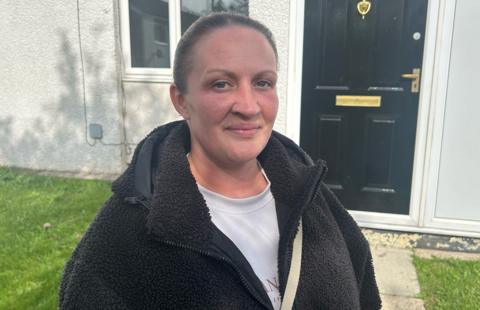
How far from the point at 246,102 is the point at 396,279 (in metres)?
2.74

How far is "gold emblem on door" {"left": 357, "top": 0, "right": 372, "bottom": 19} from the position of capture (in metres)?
3.92

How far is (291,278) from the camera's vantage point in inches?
55.6

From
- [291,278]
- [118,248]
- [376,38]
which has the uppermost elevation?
[376,38]

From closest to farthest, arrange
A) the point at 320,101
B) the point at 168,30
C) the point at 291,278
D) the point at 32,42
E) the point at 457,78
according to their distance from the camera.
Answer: the point at 291,278 < the point at 457,78 < the point at 320,101 < the point at 168,30 < the point at 32,42

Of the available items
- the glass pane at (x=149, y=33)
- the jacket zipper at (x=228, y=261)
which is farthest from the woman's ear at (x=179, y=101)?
the glass pane at (x=149, y=33)

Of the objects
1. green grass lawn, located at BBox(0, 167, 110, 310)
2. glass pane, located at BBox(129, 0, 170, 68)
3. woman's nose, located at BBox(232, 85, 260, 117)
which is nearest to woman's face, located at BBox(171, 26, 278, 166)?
woman's nose, located at BBox(232, 85, 260, 117)

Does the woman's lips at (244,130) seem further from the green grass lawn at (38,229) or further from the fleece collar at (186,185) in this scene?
the green grass lawn at (38,229)

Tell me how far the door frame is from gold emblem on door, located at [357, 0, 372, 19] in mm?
487

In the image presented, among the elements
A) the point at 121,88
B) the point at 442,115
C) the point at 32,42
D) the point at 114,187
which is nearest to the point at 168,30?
the point at 121,88

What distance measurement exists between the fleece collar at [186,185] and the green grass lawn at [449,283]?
2.05m

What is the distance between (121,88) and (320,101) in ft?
8.95

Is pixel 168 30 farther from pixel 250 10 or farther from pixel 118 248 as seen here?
pixel 118 248

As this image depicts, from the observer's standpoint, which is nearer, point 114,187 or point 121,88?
point 114,187

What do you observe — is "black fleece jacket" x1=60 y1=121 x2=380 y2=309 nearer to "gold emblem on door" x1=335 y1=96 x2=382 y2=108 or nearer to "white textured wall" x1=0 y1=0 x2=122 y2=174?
"gold emblem on door" x1=335 y1=96 x2=382 y2=108
